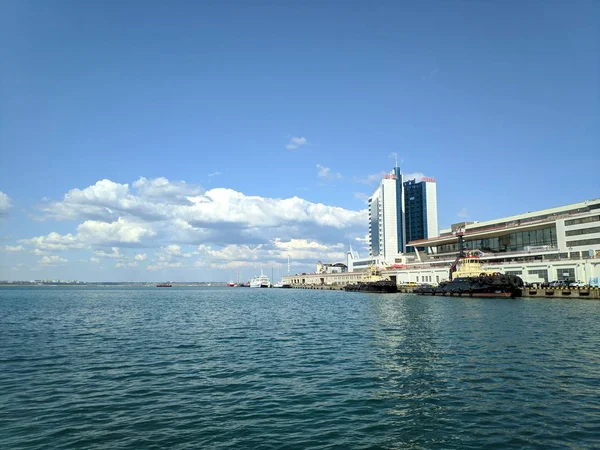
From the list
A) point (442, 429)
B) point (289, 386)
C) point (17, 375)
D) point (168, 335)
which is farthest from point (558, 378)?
point (168, 335)

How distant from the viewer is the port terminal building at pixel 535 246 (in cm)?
9912

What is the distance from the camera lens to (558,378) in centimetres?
2362

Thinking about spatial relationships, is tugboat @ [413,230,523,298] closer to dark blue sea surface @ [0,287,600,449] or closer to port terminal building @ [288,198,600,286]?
port terminal building @ [288,198,600,286]

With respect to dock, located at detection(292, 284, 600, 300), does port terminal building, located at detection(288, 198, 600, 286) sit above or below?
above

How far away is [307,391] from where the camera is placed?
2200cm

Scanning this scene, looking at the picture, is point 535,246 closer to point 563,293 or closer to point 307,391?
point 563,293

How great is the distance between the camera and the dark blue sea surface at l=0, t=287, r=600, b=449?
52.3 ft

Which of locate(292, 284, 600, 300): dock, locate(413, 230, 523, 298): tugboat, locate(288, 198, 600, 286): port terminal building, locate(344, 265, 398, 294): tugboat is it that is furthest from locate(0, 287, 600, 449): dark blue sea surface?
locate(344, 265, 398, 294): tugboat

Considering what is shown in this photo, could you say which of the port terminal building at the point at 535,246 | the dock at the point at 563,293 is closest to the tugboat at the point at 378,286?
the port terminal building at the point at 535,246

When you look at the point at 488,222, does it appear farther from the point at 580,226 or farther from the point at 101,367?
the point at 101,367

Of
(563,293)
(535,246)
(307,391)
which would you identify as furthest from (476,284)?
(307,391)

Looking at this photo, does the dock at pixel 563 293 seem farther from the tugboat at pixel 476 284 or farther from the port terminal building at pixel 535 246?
the port terminal building at pixel 535 246

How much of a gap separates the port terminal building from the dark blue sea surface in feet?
231

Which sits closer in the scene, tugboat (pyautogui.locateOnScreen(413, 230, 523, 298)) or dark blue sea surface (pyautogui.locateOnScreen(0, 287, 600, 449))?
dark blue sea surface (pyautogui.locateOnScreen(0, 287, 600, 449))
